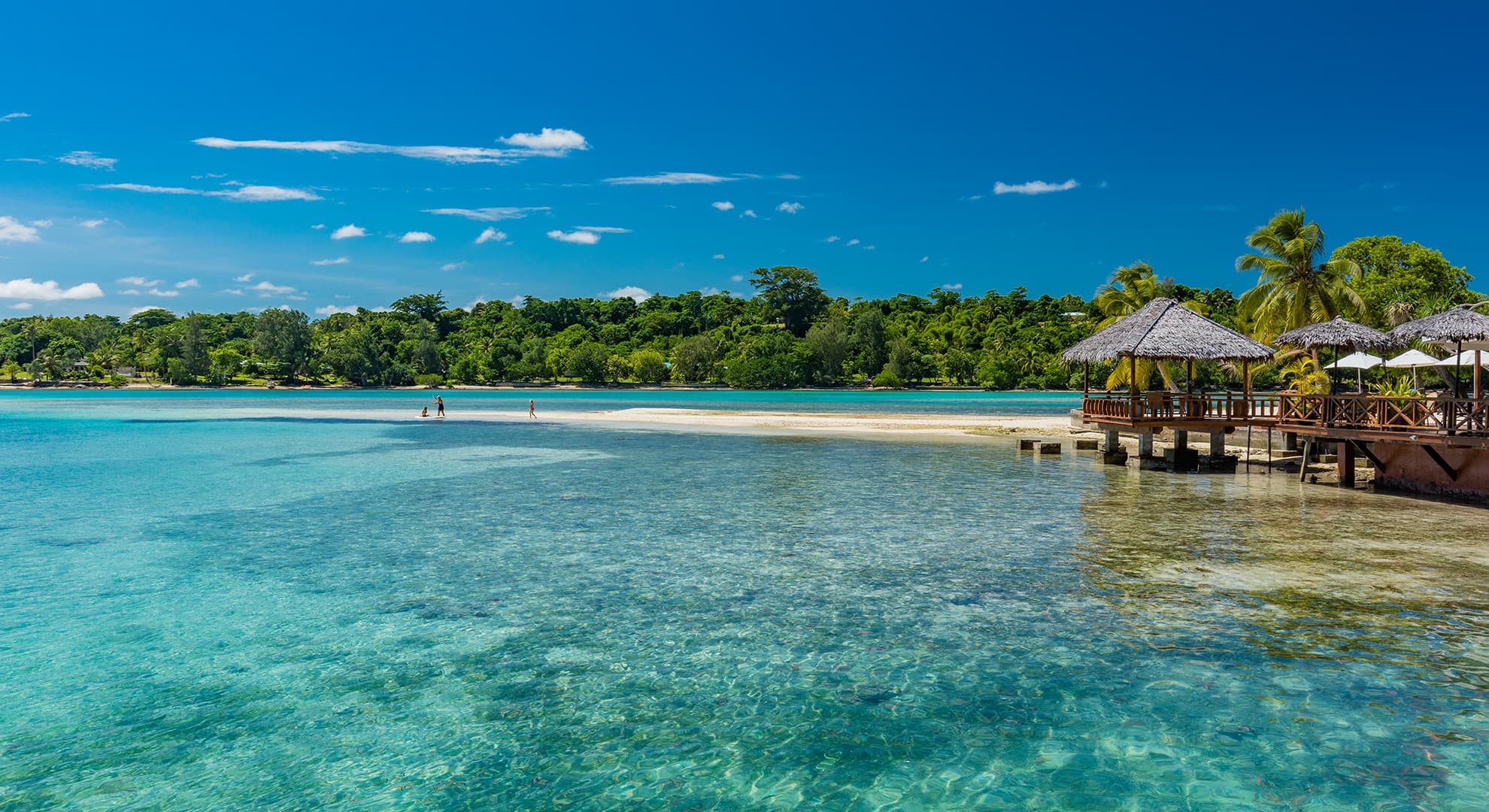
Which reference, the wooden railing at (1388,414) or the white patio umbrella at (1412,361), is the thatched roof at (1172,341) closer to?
the wooden railing at (1388,414)

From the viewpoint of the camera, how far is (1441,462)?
18234 millimetres

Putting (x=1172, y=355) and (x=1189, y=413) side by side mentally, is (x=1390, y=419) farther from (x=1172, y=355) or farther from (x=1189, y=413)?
(x=1189, y=413)

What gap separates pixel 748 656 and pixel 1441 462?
1765 cm

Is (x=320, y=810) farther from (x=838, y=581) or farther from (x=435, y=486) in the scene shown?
(x=435, y=486)

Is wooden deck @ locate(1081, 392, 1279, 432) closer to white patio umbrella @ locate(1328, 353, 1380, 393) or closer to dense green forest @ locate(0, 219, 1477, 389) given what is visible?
→ white patio umbrella @ locate(1328, 353, 1380, 393)

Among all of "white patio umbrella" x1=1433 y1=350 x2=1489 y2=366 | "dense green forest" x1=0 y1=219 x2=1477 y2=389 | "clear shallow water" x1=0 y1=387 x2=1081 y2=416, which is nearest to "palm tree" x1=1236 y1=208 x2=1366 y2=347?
"white patio umbrella" x1=1433 y1=350 x2=1489 y2=366

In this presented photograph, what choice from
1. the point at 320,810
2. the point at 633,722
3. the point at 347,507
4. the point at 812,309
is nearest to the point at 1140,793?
the point at 633,722

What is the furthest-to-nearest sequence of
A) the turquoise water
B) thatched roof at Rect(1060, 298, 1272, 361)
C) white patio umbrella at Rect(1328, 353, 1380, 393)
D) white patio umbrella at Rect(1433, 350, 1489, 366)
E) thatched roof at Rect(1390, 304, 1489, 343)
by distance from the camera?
thatched roof at Rect(1060, 298, 1272, 361), white patio umbrella at Rect(1328, 353, 1380, 393), white patio umbrella at Rect(1433, 350, 1489, 366), thatched roof at Rect(1390, 304, 1489, 343), the turquoise water

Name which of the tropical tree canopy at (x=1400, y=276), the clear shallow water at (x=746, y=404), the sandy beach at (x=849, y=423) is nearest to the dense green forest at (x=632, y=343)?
the clear shallow water at (x=746, y=404)

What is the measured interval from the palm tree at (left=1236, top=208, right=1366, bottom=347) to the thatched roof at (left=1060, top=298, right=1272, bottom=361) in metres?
9.28

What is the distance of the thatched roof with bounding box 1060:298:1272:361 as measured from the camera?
21.6 meters

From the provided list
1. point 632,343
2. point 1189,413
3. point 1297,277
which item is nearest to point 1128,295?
point 1297,277

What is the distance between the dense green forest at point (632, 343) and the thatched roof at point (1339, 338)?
66.7 m

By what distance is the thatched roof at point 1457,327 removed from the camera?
621 inches
